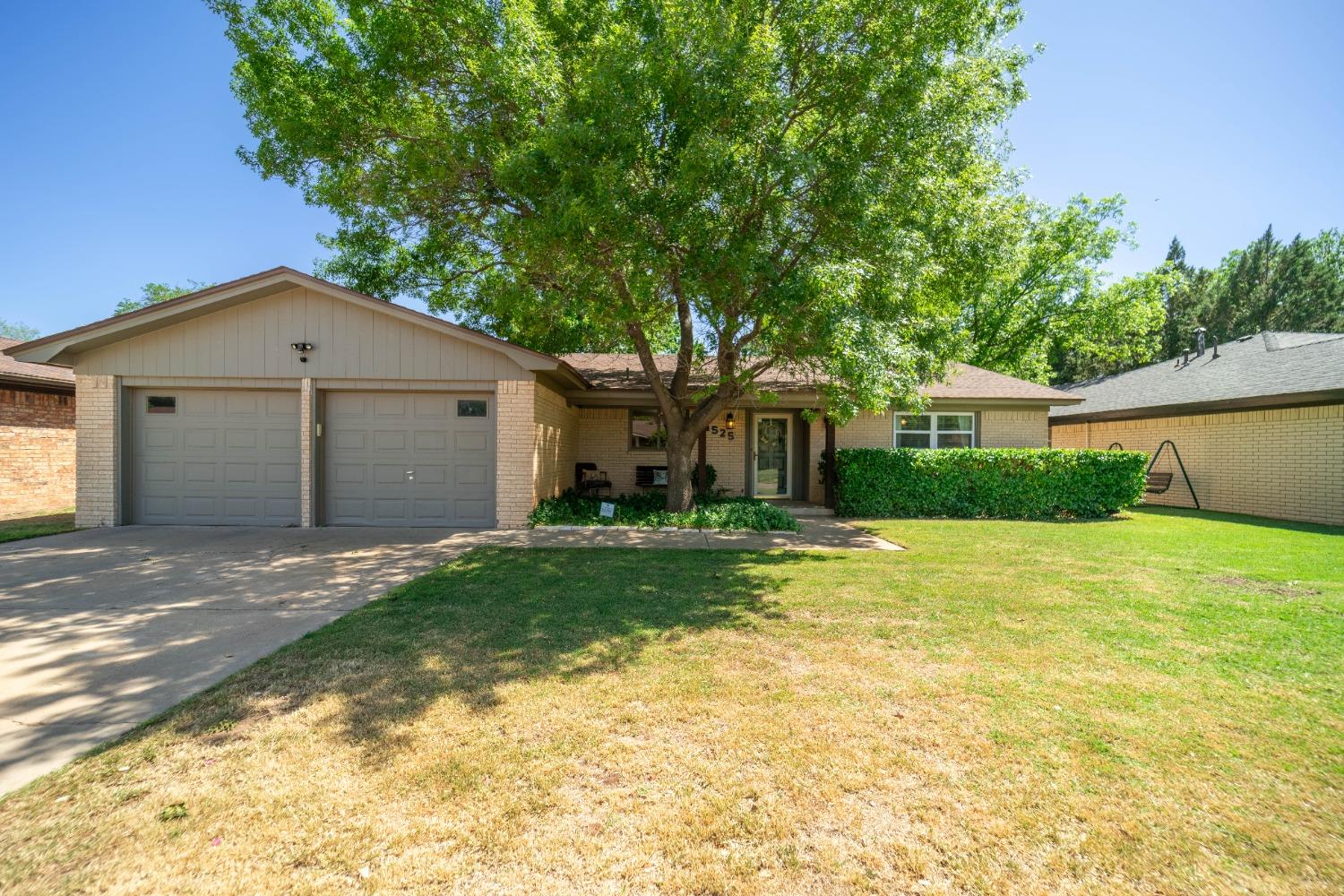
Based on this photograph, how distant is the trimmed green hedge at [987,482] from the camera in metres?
12.3

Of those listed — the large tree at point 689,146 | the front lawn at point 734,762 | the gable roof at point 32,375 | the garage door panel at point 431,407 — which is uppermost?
the large tree at point 689,146

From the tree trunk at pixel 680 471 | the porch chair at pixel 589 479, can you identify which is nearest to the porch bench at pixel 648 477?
the porch chair at pixel 589 479

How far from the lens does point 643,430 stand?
14781 millimetres

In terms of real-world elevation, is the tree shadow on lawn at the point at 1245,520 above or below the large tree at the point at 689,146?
below

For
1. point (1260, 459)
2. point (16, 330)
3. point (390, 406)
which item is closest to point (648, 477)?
point (390, 406)

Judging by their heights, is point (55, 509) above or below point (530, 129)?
below

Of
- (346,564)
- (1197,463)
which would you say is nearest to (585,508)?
(346,564)

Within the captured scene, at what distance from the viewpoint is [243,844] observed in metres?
2.25

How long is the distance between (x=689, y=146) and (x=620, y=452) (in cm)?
847

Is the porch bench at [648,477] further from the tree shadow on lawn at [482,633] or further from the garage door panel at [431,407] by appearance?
the tree shadow on lawn at [482,633]

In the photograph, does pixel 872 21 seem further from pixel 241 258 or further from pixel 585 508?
pixel 241 258

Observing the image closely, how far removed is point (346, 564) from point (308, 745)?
191 inches

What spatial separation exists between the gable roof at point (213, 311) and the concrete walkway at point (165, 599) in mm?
3048

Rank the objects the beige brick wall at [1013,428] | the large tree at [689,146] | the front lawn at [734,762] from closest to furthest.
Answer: the front lawn at [734,762]
the large tree at [689,146]
the beige brick wall at [1013,428]
